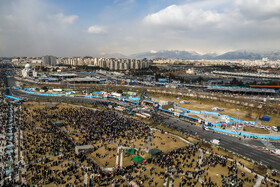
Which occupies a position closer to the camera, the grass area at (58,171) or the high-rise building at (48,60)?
the grass area at (58,171)

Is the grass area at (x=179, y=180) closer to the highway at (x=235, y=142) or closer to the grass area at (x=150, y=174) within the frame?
the grass area at (x=150, y=174)

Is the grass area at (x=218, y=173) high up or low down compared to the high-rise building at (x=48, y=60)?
down

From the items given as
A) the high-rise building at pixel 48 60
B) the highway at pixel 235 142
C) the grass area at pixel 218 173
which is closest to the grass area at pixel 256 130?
the highway at pixel 235 142

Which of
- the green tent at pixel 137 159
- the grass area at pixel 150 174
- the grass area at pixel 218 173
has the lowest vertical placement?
the grass area at pixel 218 173

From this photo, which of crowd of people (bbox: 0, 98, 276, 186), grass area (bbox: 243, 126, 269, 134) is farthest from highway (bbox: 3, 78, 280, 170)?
crowd of people (bbox: 0, 98, 276, 186)

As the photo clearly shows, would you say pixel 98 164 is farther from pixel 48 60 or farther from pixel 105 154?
pixel 48 60

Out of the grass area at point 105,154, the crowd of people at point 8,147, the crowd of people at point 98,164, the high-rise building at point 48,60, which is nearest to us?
the crowd of people at point 98,164

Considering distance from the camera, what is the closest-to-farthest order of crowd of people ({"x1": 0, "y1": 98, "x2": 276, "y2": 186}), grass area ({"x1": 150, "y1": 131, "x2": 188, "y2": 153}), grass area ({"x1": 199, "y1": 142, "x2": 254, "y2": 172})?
crowd of people ({"x1": 0, "y1": 98, "x2": 276, "y2": 186}) < grass area ({"x1": 199, "y1": 142, "x2": 254, "y2": 172}) < grass area ({"x1": 150, "y1": 131, "x2": 188, "y2": 153})

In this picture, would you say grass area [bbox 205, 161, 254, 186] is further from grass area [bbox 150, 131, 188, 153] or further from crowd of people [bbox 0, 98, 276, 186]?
grass area [bbox 150, 131, 188, 153]
